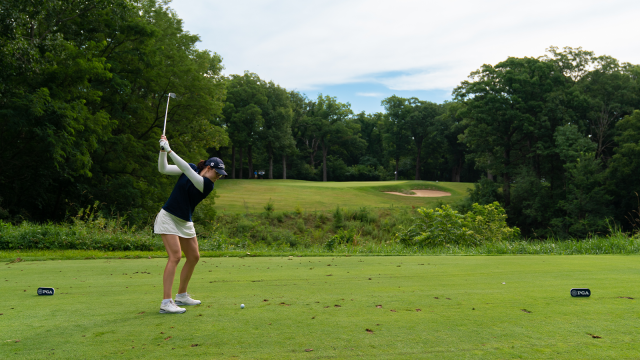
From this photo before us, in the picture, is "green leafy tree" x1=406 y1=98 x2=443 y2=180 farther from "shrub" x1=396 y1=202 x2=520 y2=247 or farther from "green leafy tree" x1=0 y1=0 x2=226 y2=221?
"shrub" x1=396 y1=202 x2=520 y2=247

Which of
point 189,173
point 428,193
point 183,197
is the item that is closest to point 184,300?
point 183,197

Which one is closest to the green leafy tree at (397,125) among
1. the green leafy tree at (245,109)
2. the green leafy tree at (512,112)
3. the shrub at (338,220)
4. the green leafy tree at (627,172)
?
the green leafy tree at (245,109)

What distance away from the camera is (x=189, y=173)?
4.56m

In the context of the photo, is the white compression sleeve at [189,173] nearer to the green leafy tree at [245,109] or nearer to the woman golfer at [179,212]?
the woman golfer at [179,212]

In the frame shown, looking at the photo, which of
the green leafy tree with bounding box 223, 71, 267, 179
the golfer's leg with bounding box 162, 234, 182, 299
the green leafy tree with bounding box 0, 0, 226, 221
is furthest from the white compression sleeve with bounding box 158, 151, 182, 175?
the green leafy tree with bounding box 223, 71, 267, 179

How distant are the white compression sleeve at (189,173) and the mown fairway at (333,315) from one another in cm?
135

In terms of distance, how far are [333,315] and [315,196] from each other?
116 ft

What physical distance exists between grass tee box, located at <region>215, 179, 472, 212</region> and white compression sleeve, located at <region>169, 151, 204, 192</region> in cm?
2801

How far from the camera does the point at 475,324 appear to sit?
389cm

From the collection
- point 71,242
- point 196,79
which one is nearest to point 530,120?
point 196,79

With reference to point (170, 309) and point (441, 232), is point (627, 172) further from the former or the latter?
point (170, 309)

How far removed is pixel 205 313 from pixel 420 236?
9911 mm

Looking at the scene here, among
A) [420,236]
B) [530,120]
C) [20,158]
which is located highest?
[530,120]

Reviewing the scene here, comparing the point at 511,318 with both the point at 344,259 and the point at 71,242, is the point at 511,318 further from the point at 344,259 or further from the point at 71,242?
the point at 71,242
